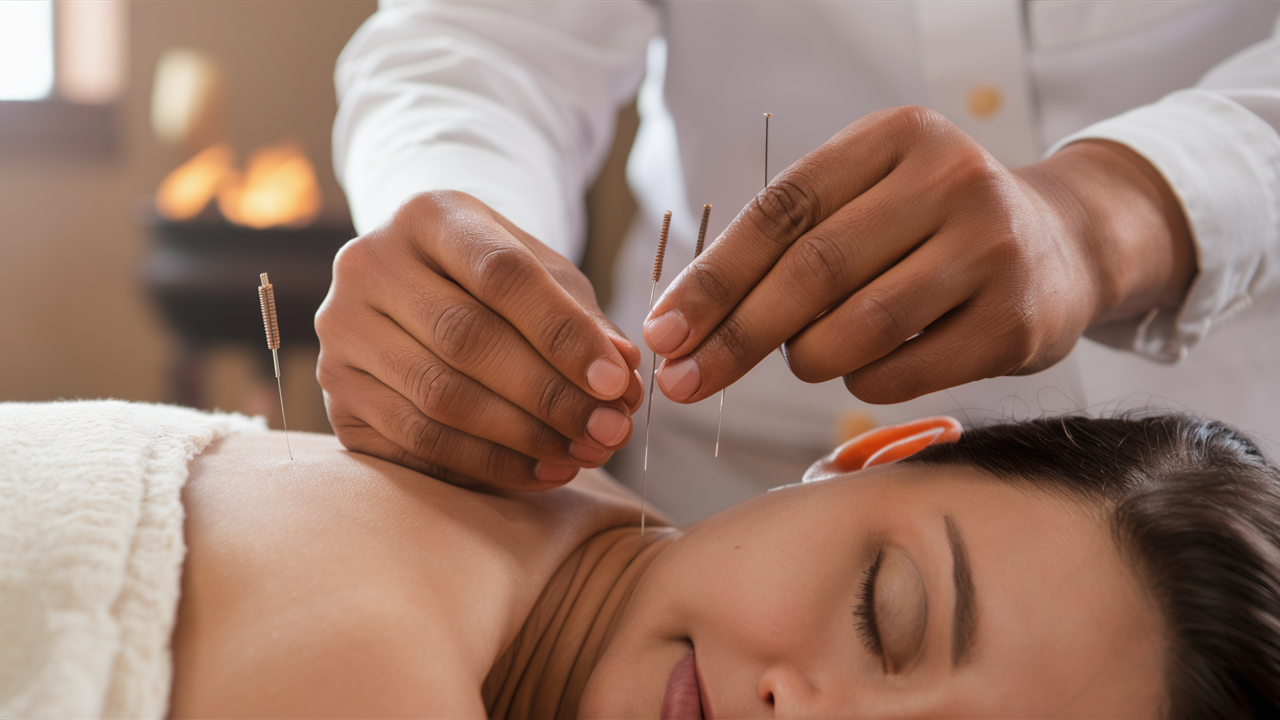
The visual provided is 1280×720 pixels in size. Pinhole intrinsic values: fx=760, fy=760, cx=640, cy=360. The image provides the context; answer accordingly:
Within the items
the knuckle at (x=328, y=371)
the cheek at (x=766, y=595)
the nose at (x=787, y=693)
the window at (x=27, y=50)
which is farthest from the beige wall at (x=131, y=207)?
the nose at (x=787, y=693)

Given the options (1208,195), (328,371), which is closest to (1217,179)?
(1208,195)

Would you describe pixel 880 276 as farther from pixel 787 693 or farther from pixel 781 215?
pixel 787 693

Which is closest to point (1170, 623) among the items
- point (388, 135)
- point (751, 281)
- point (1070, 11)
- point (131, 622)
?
point (751, 281)

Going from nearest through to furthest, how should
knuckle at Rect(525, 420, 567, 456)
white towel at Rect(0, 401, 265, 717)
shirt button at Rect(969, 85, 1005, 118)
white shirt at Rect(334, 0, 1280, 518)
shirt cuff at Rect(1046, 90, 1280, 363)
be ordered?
white towel at Rect(0, 401, 265, 717) < knuckle at Rect(525, 420, 567, 456) < shirt cuff at Rect(1046, 90, 1280, 363) < white shirt at Rect(334, 0, 1280, 518) < shirt button at Rect(969, 85, 1005, 118)

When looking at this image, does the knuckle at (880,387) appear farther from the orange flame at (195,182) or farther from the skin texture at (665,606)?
the orange flame at (195,182)

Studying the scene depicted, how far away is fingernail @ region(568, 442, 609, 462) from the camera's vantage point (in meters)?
0.89

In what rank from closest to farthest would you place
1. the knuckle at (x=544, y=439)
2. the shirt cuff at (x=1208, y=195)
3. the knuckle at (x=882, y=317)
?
1. the knuckle at (x=882, y=317)
2. the knuckle at (x=544, y=439)
3. the shirt cuff at (x=1208, y=195)

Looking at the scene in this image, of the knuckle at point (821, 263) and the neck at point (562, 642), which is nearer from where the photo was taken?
the knuckle at point (821, 263)

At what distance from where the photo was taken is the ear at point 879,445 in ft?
3.64

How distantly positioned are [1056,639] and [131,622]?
2.77 feet

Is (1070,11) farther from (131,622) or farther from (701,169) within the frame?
(131,622)

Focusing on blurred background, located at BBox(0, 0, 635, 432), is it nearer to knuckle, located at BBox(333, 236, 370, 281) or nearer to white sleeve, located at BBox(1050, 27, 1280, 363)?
white sleeve, located at BBox(1050, 27, 1280, 363)

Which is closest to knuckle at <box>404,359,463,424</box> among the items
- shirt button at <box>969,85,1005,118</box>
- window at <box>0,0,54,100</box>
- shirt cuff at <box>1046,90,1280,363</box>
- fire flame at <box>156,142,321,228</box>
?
shirt cuff at <box>1046,90,1280,363</box>

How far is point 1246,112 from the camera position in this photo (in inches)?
44.8
